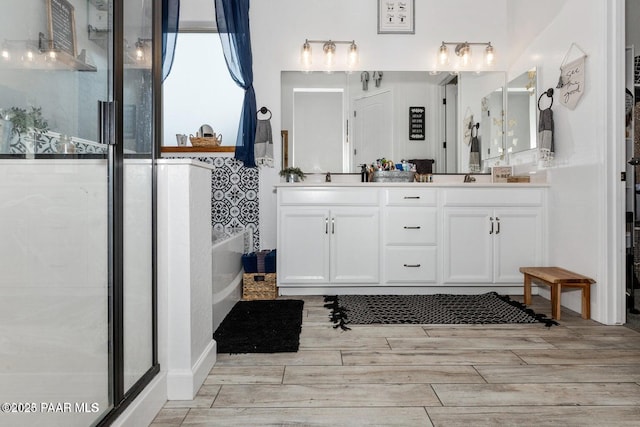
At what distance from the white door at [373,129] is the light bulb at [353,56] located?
0.32m

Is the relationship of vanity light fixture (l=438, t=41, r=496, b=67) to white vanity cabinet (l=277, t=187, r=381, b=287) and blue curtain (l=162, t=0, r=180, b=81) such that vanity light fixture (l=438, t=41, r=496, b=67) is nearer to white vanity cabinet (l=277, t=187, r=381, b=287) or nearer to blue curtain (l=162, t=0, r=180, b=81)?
white vanity cabinet (l=277, t=187, r=381, b=287)

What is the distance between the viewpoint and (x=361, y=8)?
3723 millimetres

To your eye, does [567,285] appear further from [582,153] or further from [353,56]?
[353,56]

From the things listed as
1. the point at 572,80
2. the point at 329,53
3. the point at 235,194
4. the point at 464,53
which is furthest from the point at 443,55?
the point at 235,194

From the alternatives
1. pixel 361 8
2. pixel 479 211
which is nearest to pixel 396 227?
pixel 479 211

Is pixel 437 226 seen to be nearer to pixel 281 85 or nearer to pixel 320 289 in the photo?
pixel 320 289

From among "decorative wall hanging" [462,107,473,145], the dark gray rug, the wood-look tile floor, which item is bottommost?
the wood-look tile floor

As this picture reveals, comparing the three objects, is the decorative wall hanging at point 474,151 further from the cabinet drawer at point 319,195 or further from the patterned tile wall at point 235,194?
the patterned tile wall at point 235,194

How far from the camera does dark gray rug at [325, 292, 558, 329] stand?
2545 millimetres

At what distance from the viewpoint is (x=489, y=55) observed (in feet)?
12.2

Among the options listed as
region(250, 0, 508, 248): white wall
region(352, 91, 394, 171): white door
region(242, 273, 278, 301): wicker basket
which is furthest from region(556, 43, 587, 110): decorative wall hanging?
region(242, 273, 278, 301): wicker basket

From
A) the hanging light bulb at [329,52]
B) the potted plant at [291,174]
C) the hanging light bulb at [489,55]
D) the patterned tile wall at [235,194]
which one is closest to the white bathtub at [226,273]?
the patterned tile wall at [235,194]

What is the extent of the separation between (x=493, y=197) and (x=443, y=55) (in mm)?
1392

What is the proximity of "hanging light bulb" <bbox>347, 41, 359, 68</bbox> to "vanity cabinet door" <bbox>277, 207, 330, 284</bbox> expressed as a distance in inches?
56.6
